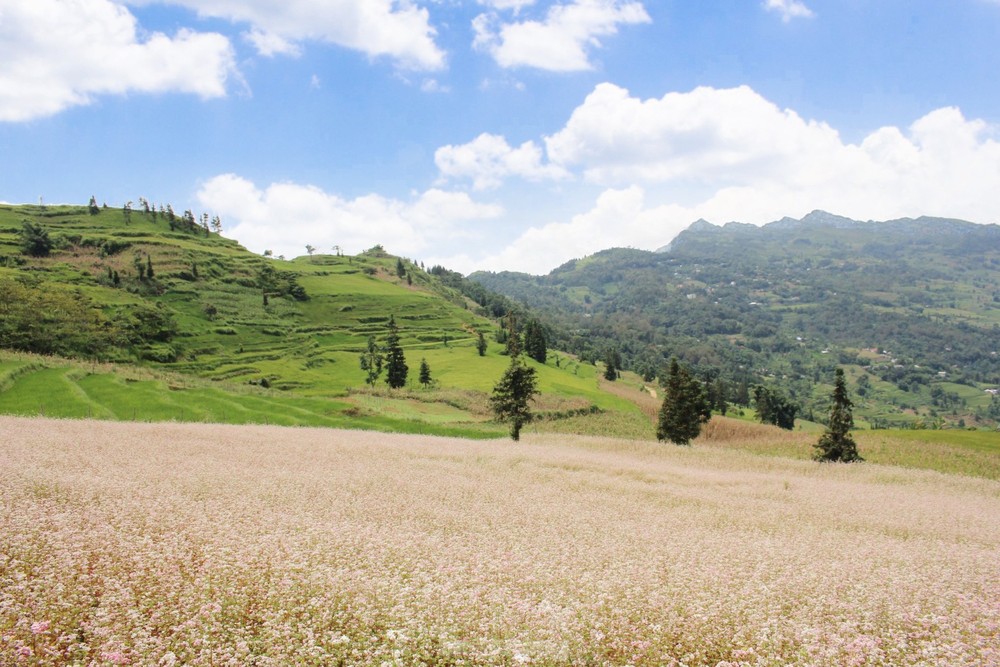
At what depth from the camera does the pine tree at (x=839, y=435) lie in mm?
47531

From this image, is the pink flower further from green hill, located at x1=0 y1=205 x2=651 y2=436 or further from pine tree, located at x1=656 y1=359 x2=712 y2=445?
pine tree, located at x1=656 y1=359 x2=712 y2=445

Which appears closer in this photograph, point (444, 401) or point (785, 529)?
point (785, 529)

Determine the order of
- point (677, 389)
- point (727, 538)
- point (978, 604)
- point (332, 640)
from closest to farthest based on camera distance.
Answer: point (332, 640) < point (978, 604) < point (727, 538) < point (677, 389)

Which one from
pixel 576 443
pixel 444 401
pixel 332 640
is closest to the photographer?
pixel 332 640

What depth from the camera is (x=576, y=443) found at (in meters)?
43.3

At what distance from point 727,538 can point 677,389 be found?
5072 cm

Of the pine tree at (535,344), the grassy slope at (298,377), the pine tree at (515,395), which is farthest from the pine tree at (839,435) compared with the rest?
the pine tree at (535,344)

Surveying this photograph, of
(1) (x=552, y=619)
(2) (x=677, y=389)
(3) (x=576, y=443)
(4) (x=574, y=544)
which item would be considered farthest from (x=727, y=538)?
(2) (x=677, y=389)

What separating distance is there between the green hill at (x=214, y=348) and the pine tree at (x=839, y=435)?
30.7m

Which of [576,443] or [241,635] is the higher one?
[241,635]

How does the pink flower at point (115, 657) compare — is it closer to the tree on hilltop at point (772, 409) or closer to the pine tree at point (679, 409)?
the pine tree at point (679, 409)

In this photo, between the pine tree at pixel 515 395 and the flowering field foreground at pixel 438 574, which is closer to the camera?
the flowering field foreground at pixel 438 574

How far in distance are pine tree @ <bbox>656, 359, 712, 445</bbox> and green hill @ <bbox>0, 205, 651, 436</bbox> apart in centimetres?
1426

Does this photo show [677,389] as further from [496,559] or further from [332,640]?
[332,640]
